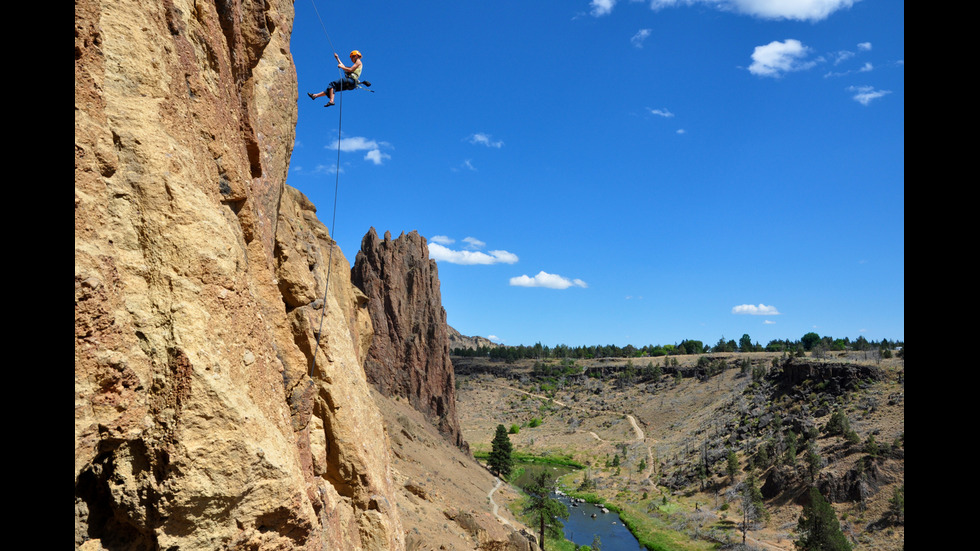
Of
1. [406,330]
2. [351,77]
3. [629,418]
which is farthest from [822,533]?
[629,418]

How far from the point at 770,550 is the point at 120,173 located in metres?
51.2

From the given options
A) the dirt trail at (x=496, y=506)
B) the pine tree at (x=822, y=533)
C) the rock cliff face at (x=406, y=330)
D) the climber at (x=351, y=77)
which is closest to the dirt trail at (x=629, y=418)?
the dirt trail at (x=496, y=506)

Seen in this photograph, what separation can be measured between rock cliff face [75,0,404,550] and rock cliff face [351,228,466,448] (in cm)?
5855

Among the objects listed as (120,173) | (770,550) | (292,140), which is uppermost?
(292,140)

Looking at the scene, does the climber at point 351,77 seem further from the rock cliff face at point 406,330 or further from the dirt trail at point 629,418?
the dirt trail at point 629,418

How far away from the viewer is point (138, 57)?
6.39 metres

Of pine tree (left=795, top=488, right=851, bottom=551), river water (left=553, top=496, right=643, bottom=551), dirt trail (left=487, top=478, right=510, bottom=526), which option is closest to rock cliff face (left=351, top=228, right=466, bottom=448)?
dirt trail (left=487, top=478, right=510, bottom=526)

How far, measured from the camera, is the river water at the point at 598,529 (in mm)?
48438

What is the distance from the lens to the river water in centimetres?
4844

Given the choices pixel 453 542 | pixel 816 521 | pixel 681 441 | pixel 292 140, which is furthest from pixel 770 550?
pixel 292 140

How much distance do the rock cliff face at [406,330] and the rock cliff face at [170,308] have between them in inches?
2305

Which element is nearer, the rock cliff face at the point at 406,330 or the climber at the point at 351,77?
the climber at the point at 351,77
